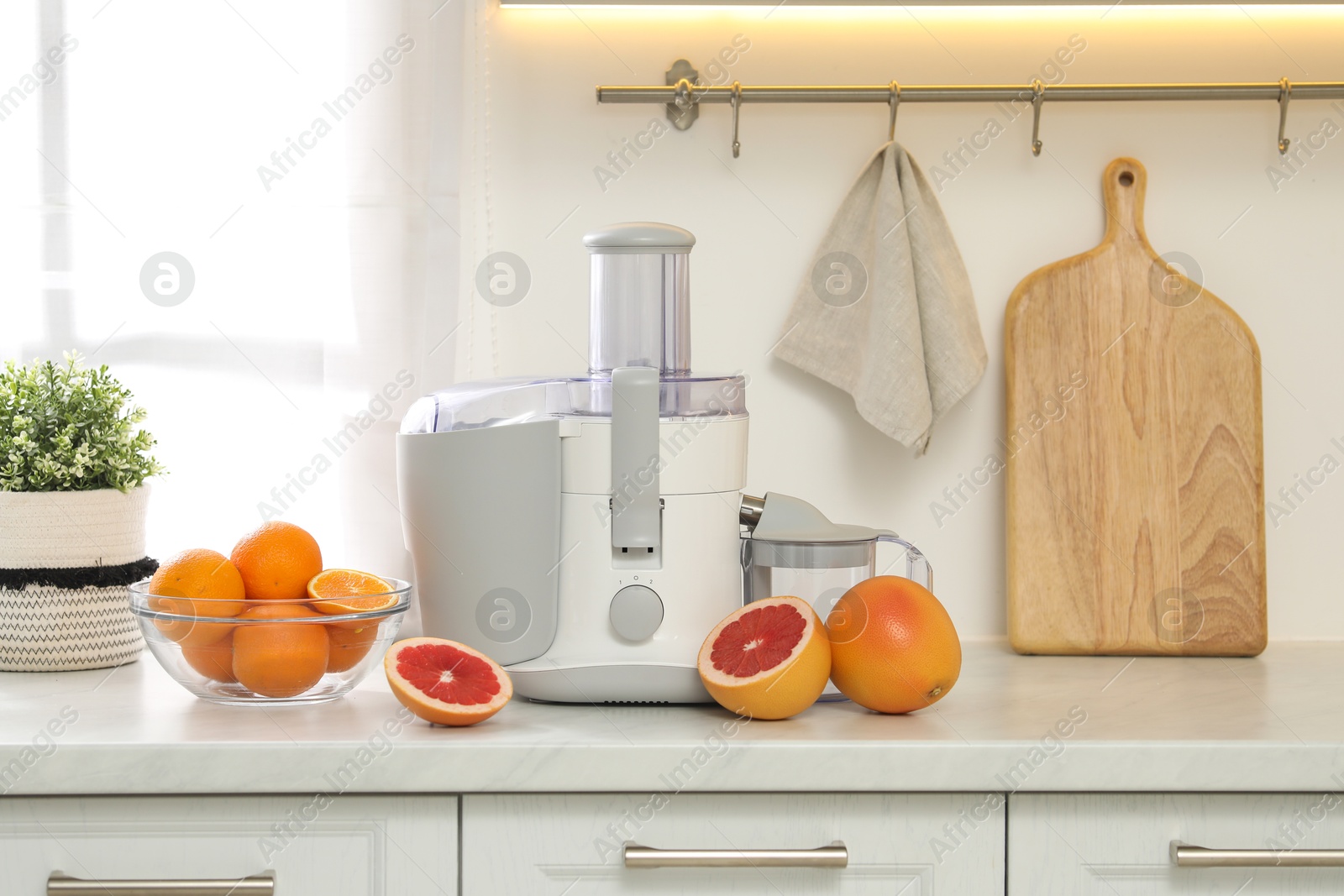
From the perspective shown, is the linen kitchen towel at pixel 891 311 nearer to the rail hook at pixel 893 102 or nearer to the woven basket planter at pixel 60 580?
the rail hook at pixel 893 102

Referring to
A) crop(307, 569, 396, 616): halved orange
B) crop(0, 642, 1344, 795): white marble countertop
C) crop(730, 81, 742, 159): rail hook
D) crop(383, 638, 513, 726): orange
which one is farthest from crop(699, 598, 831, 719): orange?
crop(730, 81, 742, 159): rail hook

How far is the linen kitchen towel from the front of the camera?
1.23 metres

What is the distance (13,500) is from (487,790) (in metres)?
0.59

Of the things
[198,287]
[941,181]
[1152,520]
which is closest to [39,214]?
[198,287]

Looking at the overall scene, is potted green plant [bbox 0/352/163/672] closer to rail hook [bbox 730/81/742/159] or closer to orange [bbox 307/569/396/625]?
orange [bbox 307/569/396/625]

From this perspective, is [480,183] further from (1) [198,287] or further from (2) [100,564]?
(2) [100,564]

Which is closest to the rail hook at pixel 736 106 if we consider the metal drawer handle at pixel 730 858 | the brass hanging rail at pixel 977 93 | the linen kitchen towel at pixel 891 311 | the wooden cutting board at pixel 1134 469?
the brass hanging rail at pixel 977 93

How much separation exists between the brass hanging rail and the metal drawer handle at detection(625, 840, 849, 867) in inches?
30.5

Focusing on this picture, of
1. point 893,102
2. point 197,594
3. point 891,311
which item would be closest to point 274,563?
point 197,594

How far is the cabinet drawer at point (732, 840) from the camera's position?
0.85 metres

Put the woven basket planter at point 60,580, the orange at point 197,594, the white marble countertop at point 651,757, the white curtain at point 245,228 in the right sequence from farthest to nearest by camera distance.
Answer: the white curtain at point 245,228
the woven basket planter at point 60,580
the orange at point 197,594
the white marble countertop at point 651,757

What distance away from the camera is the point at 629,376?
94 cm

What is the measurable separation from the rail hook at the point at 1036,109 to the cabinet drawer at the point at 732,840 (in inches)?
30.2

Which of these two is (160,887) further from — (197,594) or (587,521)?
(587,521)
